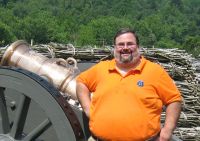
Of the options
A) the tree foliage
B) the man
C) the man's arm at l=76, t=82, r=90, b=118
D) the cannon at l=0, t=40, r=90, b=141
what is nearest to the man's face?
the man

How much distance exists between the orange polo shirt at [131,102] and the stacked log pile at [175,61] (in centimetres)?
265

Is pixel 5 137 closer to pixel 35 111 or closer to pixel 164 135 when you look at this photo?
pixel 35 111

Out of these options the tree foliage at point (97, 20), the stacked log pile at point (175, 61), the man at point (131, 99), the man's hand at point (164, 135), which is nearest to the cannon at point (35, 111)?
the man at point (131, 99)

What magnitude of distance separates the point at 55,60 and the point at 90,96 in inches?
40.9

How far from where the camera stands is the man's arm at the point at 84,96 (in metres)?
4.27

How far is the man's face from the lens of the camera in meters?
4.14

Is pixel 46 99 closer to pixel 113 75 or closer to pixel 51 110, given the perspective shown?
pixel 51 110

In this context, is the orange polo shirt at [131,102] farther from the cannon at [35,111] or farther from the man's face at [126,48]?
the cannon at [35,111]

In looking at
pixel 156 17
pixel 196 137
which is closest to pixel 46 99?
pixel 196 137

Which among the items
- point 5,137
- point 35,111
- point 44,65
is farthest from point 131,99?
point 44,65

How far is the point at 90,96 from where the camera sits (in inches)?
171

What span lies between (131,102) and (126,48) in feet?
1.26

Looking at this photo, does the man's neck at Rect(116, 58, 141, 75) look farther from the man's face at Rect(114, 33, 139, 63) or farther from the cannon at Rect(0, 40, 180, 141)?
the cannon at Rect(0, 40, 180, 141)

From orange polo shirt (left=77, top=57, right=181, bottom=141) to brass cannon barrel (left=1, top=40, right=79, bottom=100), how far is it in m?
0.85
